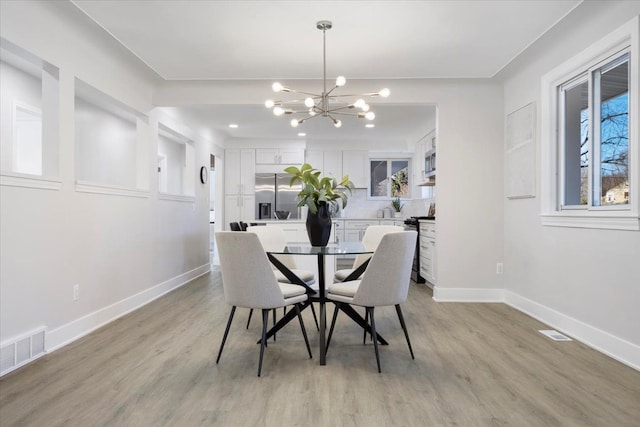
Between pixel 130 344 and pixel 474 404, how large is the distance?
246 centimetres

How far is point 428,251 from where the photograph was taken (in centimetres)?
548

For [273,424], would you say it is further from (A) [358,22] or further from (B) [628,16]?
(B) [628,16]

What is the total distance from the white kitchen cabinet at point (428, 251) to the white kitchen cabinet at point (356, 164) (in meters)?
2.76

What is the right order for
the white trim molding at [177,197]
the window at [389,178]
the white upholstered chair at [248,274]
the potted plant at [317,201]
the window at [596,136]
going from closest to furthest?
1. the white upholstered chair at [248,274]
2. the window at [596,136]
3. the potted plant at [317,201]
4. the white trim molding at [177,197]
5. the window at [389,178]

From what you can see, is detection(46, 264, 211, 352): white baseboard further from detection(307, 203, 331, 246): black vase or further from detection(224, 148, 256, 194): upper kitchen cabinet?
detection(224, 148, 256, 194): upper kitchen cabinet

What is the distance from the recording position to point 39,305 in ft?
9.21

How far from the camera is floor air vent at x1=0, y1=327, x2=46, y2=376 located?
248 centimetres

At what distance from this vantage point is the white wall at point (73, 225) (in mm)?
2611

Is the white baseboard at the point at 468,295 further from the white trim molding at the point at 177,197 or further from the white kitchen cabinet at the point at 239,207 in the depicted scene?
the white kitchen cabinet at the point at 239,207

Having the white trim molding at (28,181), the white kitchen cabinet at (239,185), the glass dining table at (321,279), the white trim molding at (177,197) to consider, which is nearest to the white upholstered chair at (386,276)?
the glass dining table at (321,279)

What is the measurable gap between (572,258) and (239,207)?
5874 mm

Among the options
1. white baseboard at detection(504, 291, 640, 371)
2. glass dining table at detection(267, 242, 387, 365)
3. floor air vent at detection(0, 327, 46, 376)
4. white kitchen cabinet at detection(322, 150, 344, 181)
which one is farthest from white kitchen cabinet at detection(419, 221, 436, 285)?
floor air vent at detection(0, 327, 46, 376)

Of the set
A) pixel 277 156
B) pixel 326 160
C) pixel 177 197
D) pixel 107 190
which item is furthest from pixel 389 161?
pixel 107 190

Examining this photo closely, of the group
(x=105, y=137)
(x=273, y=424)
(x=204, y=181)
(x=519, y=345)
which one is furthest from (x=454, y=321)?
(x=105, y=137)
